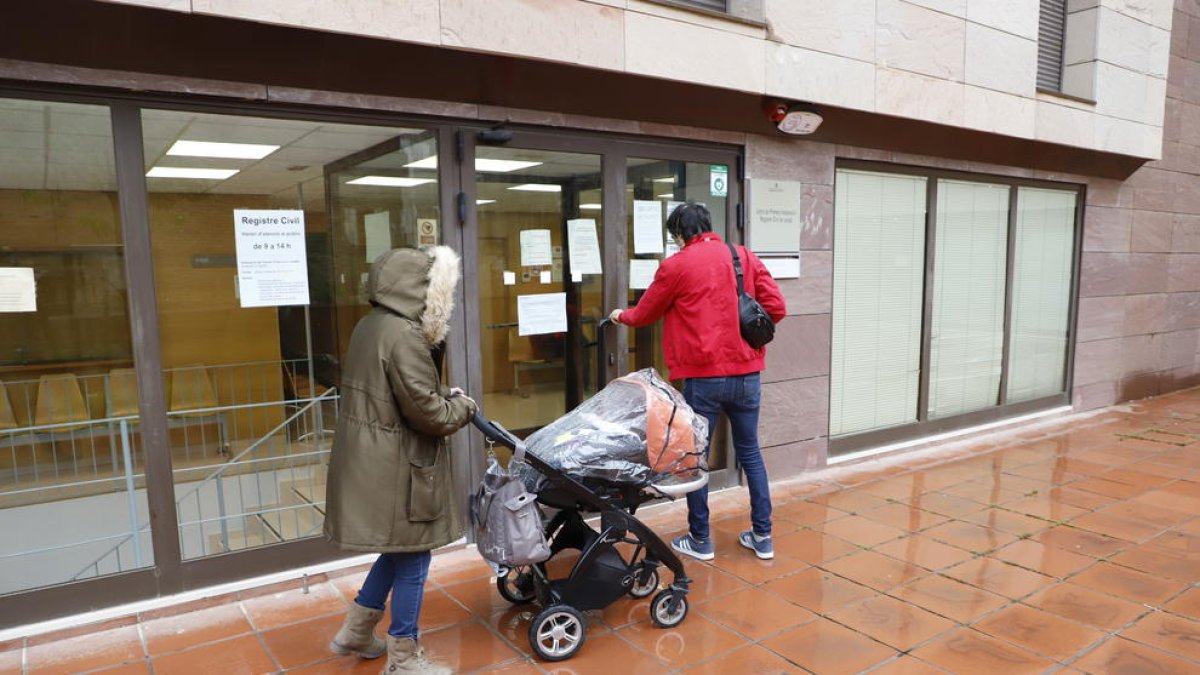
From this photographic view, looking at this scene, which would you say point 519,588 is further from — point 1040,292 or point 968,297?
point 1040,292

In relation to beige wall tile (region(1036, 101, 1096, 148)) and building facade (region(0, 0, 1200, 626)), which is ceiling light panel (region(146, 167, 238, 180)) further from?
beige wall tile (region(1036, 101, 1096, 148))

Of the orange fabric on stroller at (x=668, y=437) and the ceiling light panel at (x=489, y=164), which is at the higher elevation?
the ceiling light panel at (x=489, y=164)

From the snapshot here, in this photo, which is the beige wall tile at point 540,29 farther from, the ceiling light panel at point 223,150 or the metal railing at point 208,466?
the metal railing at point 208,466

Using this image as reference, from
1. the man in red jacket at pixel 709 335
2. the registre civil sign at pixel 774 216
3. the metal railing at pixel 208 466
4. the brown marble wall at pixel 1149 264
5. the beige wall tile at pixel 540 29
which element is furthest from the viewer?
the brown marble wall at pixel 1149 264

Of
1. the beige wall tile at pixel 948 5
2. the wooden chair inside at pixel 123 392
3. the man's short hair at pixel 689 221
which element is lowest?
the wooden chair inside at pixel 123 392

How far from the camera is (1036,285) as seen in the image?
7.56m

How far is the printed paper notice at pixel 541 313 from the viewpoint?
4574 mm

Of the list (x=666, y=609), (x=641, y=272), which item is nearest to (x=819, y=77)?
(x=641, y=272)

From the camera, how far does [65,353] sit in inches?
160

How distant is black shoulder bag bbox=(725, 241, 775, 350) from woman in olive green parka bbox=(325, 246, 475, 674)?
1707 mm

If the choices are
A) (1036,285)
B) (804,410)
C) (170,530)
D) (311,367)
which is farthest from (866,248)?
(170,530)

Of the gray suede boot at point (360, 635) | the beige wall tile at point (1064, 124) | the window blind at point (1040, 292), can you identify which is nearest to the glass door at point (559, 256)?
the gray suede boot at point (360, 635)

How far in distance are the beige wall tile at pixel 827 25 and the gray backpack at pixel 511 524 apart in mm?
3451

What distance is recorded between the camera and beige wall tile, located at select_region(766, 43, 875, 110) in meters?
4.96
